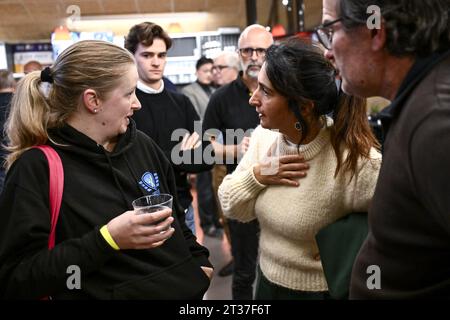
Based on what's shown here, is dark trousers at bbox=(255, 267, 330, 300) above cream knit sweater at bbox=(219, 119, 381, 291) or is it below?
below

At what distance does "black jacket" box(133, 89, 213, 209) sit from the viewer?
76.4 inches

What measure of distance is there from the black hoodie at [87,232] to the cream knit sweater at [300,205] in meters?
0.29

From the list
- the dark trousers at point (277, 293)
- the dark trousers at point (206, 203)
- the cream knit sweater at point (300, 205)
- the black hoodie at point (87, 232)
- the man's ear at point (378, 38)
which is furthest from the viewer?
the dark trousers at point (206, 203)

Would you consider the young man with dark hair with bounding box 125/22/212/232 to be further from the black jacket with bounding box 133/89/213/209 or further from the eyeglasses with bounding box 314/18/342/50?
the eyeglasses with bounding box 314/18/342/50

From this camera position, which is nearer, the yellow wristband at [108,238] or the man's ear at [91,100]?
the yellow wristband at [108,238]

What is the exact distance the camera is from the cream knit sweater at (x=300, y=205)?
55.2 inches

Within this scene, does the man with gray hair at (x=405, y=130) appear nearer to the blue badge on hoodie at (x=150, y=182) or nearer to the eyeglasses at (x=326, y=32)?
the eyeglasses at (x=326, y=32)

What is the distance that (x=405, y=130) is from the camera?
79 cm

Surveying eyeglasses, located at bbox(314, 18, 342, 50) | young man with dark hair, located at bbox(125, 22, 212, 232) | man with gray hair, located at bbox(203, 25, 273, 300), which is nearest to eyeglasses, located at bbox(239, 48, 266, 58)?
man with gray hair, located at bbox(203, 25, 273, 300)

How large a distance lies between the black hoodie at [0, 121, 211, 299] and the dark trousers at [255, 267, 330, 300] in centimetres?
29

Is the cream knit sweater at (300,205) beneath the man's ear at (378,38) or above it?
beneath

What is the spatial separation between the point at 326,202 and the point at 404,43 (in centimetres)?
68

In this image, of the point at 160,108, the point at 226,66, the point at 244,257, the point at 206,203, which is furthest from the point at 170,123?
the point at 206,203

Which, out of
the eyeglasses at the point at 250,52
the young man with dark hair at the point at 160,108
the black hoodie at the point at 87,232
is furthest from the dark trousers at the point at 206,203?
the black hoodie at the point at 87,232
